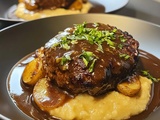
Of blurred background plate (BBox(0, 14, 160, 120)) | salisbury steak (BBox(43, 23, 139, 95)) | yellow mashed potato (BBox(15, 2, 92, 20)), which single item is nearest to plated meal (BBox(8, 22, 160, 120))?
salisbury steak (BBox(43, 23, 139, 95))

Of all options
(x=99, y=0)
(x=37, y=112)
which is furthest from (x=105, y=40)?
(x=99, y=0)

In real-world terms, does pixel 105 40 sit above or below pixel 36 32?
above

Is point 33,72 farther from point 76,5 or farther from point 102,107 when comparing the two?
point 76,5

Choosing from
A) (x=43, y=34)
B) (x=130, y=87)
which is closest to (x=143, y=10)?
(x=43, y=34)

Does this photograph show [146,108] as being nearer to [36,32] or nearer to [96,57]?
[96,57]

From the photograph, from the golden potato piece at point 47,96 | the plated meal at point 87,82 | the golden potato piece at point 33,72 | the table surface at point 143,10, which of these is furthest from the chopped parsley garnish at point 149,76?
the table surface at point 143,10

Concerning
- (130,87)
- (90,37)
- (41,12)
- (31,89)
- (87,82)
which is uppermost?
(90,37)

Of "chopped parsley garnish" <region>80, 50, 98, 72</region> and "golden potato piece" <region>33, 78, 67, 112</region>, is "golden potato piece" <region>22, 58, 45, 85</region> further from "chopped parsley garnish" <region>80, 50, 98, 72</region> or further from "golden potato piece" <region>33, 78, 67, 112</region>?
"chopped parsley garnish" <region>80, 50, 98, 72</region>
